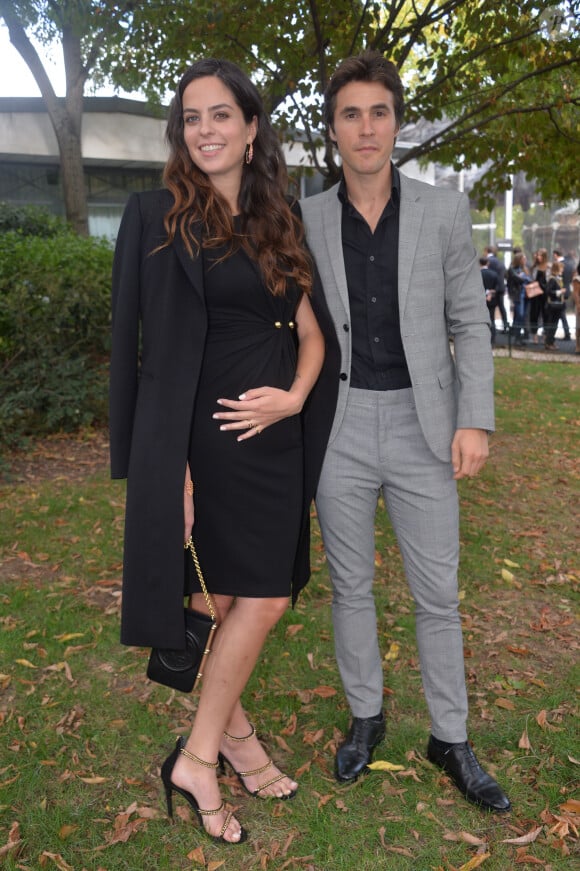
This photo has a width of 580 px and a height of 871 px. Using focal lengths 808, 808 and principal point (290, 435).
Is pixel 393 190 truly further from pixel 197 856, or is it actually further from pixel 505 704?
pixel 197 856

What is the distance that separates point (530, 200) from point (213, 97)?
51.9 m

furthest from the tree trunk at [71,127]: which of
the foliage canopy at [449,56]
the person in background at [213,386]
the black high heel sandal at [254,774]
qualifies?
the black high heel sandal at [254,774]

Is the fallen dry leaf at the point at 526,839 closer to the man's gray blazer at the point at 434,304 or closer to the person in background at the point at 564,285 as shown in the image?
the man's gray blazer at the point at 434,304

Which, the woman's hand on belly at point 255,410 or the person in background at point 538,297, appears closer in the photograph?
the woman's hand on belly at point 255,410

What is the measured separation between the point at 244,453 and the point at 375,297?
2.65 feet

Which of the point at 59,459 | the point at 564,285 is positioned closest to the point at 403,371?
the point at 59,459

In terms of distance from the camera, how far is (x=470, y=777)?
318cm

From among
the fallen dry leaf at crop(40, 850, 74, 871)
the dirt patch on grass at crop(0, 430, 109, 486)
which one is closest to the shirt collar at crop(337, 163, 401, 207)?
the fallen dry leaf at crop(40, 850, 74, 871)

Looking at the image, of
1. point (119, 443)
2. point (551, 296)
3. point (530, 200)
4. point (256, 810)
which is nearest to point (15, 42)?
point (119, 443)

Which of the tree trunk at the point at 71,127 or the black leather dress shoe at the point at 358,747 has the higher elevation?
the tree trunk at the point at 71,127

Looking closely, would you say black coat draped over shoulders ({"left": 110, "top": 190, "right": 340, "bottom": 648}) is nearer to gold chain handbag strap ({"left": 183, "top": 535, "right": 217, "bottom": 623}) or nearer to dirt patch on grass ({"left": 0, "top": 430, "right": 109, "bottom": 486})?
gold chain handbag strap ({"left": 183, "top": 535, "right": 217, "bottom": 623})

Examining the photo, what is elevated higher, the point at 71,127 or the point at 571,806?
the point at 71,127

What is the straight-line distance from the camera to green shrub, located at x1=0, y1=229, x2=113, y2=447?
327 inches

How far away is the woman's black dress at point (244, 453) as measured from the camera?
282 centimetres
